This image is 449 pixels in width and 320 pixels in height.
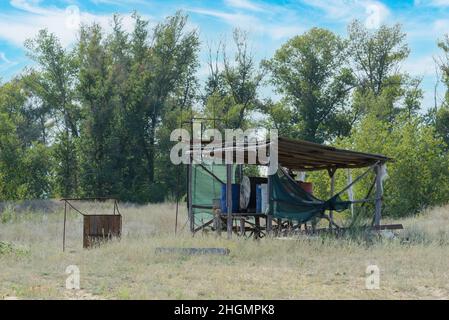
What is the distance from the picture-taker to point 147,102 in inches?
1598

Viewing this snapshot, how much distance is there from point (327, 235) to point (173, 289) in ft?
22.3

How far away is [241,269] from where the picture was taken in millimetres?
10211

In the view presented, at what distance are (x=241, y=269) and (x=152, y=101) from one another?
31.4m

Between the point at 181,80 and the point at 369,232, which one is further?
the point at 181,80

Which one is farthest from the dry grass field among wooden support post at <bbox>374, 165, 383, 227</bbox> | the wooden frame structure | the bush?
the bush

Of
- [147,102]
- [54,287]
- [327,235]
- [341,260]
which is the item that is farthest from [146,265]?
Result: [147,102]

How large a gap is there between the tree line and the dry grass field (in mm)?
23968

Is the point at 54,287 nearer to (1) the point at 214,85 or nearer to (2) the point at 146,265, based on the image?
(2) the point at 146,265

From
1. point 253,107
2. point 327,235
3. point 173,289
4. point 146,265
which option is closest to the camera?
point 173,289

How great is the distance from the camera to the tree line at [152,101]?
39469mm

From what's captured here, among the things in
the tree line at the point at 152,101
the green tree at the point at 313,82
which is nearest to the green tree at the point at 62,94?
the tree line at the point at 152,101

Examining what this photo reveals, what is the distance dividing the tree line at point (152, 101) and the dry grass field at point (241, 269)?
78.6 feet

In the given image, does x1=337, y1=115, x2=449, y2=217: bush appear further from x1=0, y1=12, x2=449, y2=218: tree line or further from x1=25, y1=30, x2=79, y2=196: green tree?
x1=25, y1=30, x2=79, y2=196: green tree

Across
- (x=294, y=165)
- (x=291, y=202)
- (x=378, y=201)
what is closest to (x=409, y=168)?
(x=294, y=165)
